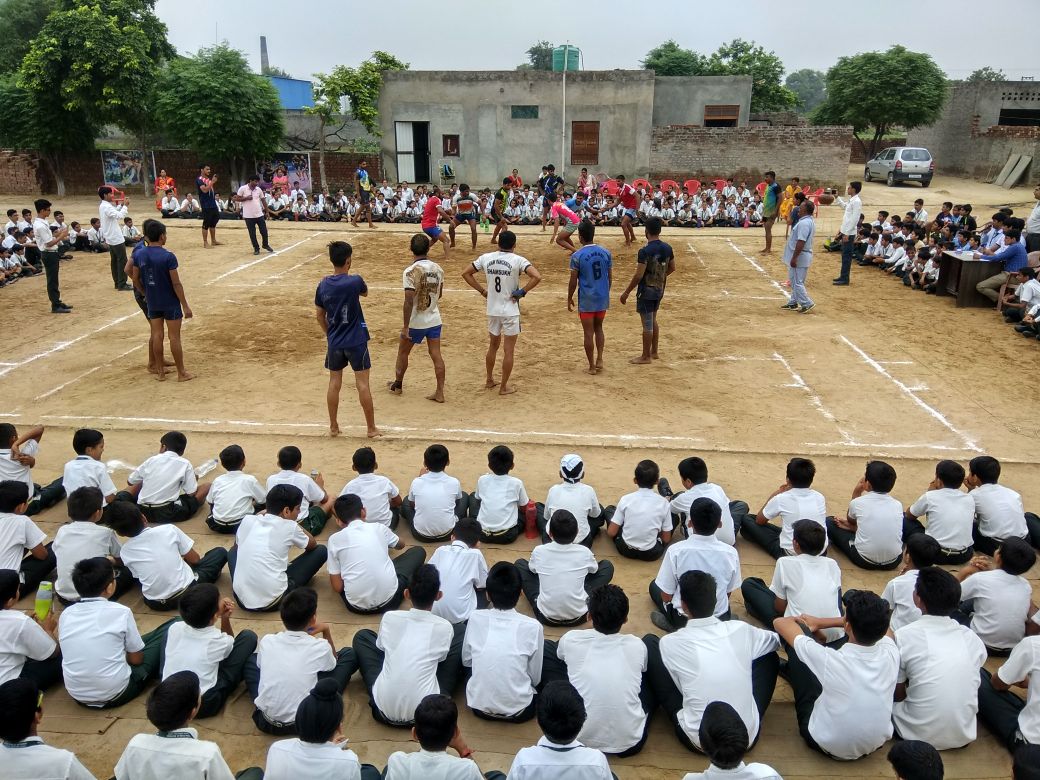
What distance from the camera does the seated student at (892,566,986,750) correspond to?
163 inches

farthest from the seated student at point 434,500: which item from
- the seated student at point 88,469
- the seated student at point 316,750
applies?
the seated student at point 316,750

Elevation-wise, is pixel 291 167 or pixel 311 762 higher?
pixel 291 167

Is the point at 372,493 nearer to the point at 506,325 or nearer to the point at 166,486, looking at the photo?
the point at 166,486

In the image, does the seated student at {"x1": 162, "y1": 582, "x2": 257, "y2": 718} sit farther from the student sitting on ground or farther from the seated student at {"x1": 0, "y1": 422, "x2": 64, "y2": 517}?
the seated student at {"x1": 0, "y1": 422, "x2": 64, "y2": 517}

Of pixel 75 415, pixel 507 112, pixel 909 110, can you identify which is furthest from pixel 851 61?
pixel 75 415

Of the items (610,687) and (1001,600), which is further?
(1001,600)

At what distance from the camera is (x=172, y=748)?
3.44 meters

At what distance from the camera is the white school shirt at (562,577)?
5.13 m

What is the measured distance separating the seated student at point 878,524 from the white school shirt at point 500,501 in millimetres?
2418

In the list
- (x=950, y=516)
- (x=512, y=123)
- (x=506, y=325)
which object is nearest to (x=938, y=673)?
(x=950, y=516)

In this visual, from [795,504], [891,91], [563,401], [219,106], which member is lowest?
[563,401]

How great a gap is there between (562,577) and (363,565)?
1.26 meters

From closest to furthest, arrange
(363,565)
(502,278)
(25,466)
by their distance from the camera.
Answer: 1. (363,565)
2. (25,466)
3. (502,278)

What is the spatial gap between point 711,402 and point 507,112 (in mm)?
22640
